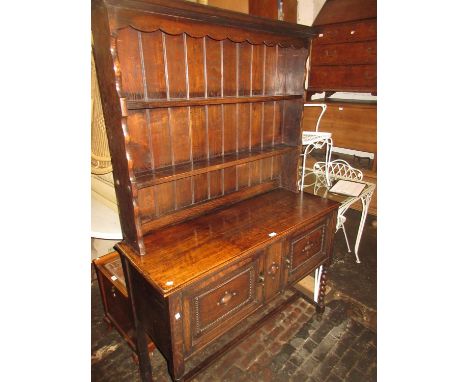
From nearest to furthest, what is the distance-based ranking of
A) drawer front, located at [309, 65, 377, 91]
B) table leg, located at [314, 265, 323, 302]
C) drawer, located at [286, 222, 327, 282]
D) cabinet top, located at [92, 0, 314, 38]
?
cabinet top, located at [92, 0, 314, 38], drawer, located at [286, 222, 327, 282], table leg, located at [314, 265, 323, 302], drawer front, located at [309, 65, 377, 91]

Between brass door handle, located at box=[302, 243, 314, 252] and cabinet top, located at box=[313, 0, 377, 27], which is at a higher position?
cabinet top, located at box=[313, 0, 377, 27]

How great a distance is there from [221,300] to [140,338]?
667mm

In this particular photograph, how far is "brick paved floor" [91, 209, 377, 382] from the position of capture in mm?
2092

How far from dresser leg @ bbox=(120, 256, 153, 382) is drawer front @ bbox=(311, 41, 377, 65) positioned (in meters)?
3.86

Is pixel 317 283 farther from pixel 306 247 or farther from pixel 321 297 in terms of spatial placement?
pixel 306 247

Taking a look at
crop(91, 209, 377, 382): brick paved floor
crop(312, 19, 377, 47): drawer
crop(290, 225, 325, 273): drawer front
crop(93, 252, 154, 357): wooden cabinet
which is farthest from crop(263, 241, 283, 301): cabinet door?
crop(312, 19, 377, 47): drawer

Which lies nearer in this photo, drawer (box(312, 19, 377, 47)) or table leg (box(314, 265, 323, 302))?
table leg (box(314, 265, 323, 302))

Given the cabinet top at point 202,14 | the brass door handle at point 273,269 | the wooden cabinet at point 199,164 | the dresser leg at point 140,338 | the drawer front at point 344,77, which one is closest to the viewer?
the cabinet top at point 202,14

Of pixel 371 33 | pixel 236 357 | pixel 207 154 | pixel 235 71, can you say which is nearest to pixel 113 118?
pixel 207 154

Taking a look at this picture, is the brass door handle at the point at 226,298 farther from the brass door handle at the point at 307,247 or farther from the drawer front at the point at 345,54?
the drawer front at the point at 345,54

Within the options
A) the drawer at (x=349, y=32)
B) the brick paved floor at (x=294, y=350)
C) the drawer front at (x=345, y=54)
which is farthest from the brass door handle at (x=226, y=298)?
the drawer front at (x=345, y=54)

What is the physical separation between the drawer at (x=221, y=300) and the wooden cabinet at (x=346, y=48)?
11.0ft

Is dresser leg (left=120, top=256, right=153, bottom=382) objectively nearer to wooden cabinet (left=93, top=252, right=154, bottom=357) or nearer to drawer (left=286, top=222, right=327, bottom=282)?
wooden cabinet (left=93, top=252, right=154, bottom=357)

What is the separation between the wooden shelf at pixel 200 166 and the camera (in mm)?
1525
